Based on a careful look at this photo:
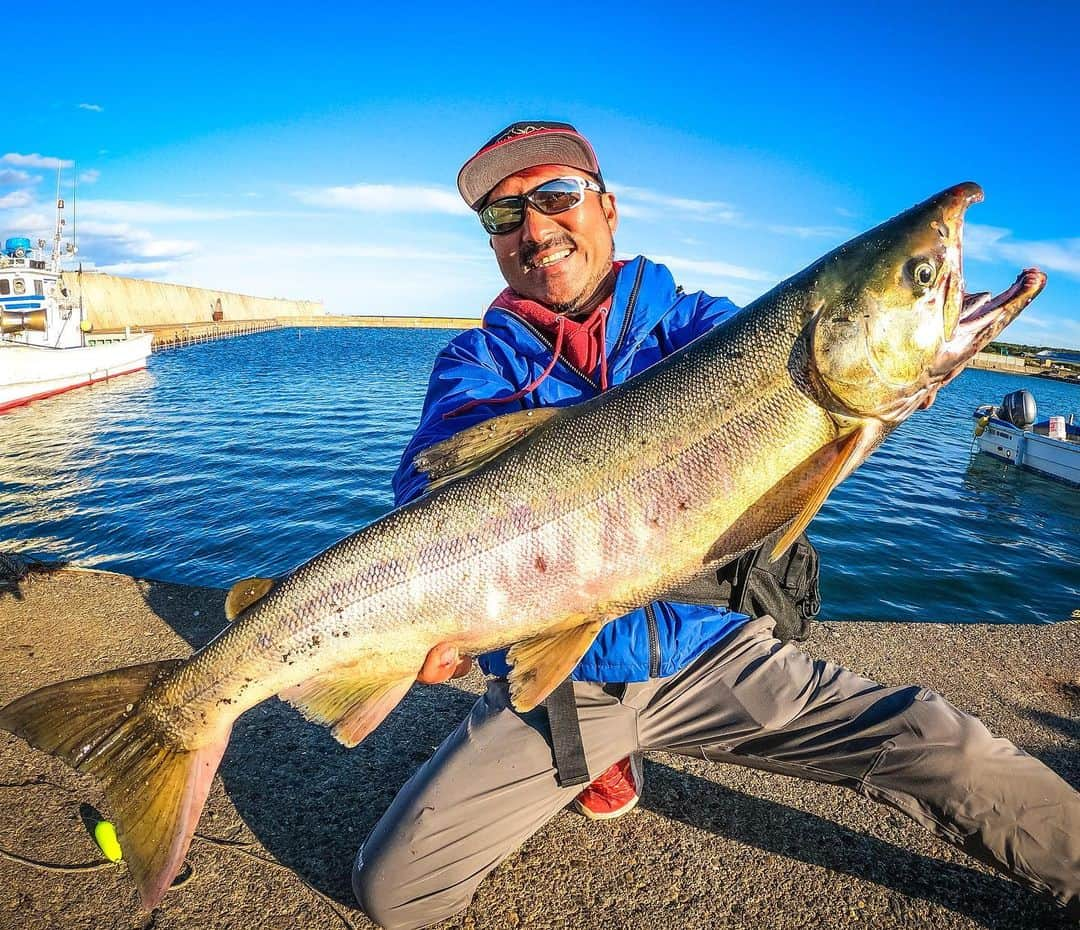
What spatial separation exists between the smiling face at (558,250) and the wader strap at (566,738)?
84.4 inches

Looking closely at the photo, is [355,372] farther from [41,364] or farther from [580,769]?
[580,769]

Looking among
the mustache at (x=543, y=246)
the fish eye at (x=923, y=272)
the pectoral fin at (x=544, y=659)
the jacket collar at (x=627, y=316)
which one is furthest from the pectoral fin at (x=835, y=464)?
the mustache at (x=543, y=246)

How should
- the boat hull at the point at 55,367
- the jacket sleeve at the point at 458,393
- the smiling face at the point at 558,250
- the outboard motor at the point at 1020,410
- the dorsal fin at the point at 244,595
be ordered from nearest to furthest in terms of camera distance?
the dorsal fin at the point at 244,595 → the jacket sleeve at the point at 458,393 → the smiling face at the point at 558,250 → the outboard motor at the point at 1020,410 → the boat hull at the point at 55,367

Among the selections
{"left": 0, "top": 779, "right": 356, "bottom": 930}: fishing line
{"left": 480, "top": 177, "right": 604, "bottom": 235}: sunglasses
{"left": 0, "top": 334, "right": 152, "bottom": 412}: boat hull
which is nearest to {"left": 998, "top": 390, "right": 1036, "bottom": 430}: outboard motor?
{"left": 480, "top": 177, "right": 604, "bottom": 235}: sunglasses

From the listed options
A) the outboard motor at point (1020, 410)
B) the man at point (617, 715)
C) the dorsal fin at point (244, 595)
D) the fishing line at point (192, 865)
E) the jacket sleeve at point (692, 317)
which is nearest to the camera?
the dorsal fin at point (244, 595)

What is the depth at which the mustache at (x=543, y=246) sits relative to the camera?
3.77 metres

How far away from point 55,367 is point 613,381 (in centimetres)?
3339

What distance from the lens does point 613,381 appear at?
133 inches

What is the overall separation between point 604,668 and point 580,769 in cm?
47

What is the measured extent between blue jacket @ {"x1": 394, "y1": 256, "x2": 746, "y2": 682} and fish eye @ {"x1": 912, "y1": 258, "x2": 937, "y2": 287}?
1306mm

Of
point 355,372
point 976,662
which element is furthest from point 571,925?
point 355,372

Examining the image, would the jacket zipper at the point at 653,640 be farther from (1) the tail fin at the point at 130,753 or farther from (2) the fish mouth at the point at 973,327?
(1) the tail fin at the point at 130,753

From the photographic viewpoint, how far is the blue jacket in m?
3.10

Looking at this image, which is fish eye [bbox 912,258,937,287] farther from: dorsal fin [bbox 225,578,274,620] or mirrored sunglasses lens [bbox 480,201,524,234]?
dorsal fin [bbox 225,578,274,620]
